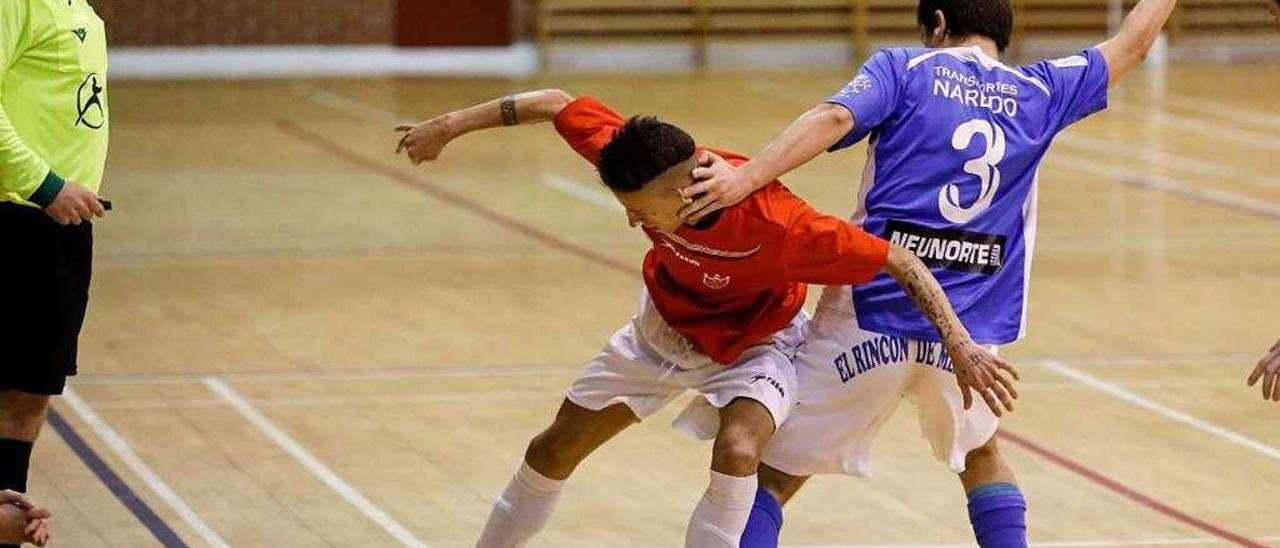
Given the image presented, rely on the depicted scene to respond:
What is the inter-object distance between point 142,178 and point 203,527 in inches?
373

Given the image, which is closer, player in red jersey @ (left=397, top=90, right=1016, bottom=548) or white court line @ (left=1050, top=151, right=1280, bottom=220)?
player in red jersey @ (left=397, top=90, right=1016, bottom=548)

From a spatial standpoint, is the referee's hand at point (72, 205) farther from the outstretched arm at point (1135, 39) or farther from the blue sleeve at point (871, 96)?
the outstretched arm at point (1135, 39)

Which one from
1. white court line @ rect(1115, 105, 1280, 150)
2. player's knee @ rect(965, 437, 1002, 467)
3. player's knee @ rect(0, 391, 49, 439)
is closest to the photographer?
player's knee @ rect(965, 437, 1002, 467)

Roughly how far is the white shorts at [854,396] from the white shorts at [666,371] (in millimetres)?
68

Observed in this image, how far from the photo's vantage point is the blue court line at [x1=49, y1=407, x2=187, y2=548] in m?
7.09

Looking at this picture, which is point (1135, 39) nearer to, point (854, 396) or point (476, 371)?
point (854, 396)

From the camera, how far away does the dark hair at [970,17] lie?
5.79 m

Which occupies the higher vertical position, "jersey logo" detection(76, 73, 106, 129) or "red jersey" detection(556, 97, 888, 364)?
"jersey logo" detection(76, 73, 106, 129)

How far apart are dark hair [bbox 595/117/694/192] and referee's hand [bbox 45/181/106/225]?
134 centimetres

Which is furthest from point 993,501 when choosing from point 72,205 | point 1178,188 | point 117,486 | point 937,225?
point 1178,188

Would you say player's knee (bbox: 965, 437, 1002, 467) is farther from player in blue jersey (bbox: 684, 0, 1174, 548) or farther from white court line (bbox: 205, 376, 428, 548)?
white court line (bbox: 205, 376, 428, 548)

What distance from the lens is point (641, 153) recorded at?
5320mm

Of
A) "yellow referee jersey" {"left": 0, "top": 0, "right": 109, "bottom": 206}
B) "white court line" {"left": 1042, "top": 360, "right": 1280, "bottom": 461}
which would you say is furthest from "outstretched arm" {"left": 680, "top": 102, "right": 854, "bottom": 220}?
"white court line" {"left": 1042, "top": 360, "right": 1280, "bottom": 461}

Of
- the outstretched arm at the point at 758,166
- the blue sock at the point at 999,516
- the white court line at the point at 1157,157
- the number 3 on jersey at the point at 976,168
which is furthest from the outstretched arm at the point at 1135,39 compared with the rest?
the white court line at the point at 1157,157
